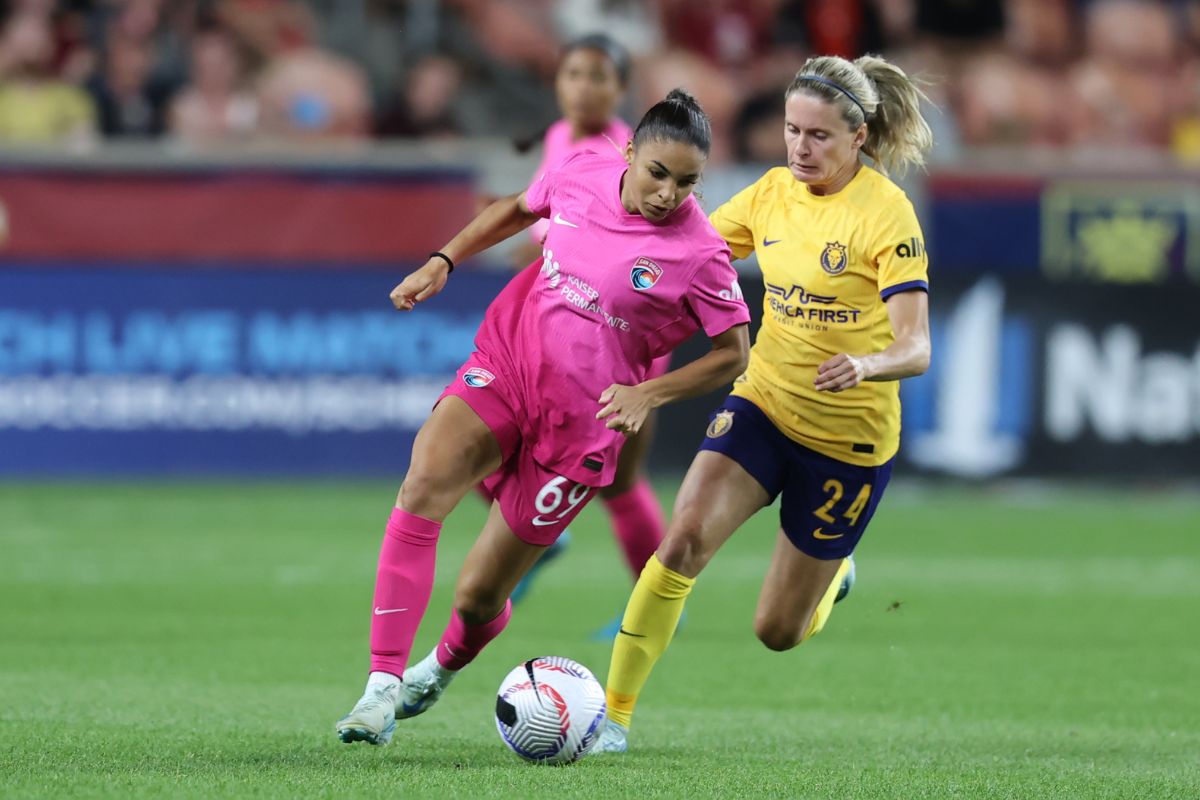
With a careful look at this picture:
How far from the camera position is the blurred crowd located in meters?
15.3

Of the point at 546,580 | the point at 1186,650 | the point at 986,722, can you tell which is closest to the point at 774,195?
the point at 986,722

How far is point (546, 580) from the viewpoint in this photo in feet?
35.9

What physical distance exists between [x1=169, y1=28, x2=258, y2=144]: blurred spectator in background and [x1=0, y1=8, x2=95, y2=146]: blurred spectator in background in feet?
2.30

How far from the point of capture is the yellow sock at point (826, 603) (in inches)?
278

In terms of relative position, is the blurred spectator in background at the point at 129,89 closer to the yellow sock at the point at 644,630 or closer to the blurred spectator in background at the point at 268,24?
the blurred spectator in background at the point at 268,24

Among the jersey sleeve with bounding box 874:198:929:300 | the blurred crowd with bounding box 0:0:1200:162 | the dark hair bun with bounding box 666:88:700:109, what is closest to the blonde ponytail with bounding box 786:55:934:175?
the jersey sleeve with bounding box 874:198:929:300

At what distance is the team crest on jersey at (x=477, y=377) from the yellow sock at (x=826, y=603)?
5.21 ft

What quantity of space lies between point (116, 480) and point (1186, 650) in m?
8.18

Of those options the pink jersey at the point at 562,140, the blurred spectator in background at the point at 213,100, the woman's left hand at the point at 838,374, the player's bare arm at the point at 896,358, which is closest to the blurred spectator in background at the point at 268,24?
the blurred spectator in background at the point at 213,100

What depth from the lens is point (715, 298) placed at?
5957mm

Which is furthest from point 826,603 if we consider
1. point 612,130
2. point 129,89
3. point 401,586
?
point 129,89

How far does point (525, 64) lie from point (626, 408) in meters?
11.5

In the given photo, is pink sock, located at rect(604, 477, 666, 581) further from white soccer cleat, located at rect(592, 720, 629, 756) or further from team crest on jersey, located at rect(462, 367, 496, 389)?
team crest on jersey, located at rect(462, 367, 496, 389)

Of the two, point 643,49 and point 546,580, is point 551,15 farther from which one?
point 546,580
